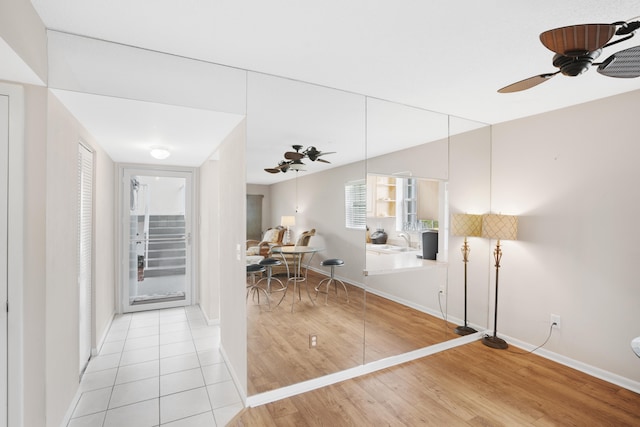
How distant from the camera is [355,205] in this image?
2838 mm

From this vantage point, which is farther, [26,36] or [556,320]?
[556,320]

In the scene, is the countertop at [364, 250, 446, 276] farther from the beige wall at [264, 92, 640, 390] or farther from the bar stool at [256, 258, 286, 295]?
the bar stool at [256, 258, 286, 295]

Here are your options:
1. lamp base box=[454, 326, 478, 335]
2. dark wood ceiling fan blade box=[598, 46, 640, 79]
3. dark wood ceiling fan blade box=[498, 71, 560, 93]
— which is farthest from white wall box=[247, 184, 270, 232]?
lamp base box=[454, 326, 478, 335]

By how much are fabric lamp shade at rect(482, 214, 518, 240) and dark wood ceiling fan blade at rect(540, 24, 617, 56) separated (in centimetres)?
211

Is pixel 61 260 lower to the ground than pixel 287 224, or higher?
lower

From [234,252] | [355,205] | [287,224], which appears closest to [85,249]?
[234,252]

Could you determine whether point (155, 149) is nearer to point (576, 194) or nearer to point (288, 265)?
point (288, 265)

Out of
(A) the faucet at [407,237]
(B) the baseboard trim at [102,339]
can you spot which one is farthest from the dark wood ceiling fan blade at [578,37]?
(B) the baseboard trim at [102,339]

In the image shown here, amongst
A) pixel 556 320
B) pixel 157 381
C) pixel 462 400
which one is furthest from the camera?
pixel 556 320

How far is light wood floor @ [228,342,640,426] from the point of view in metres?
2.19

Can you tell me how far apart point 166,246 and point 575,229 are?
4985 mm

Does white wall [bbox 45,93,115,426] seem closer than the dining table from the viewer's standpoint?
Yes

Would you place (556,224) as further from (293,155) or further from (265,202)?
(265,202)

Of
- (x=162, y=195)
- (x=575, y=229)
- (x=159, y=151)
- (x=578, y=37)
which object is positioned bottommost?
(x=575, y=229)
